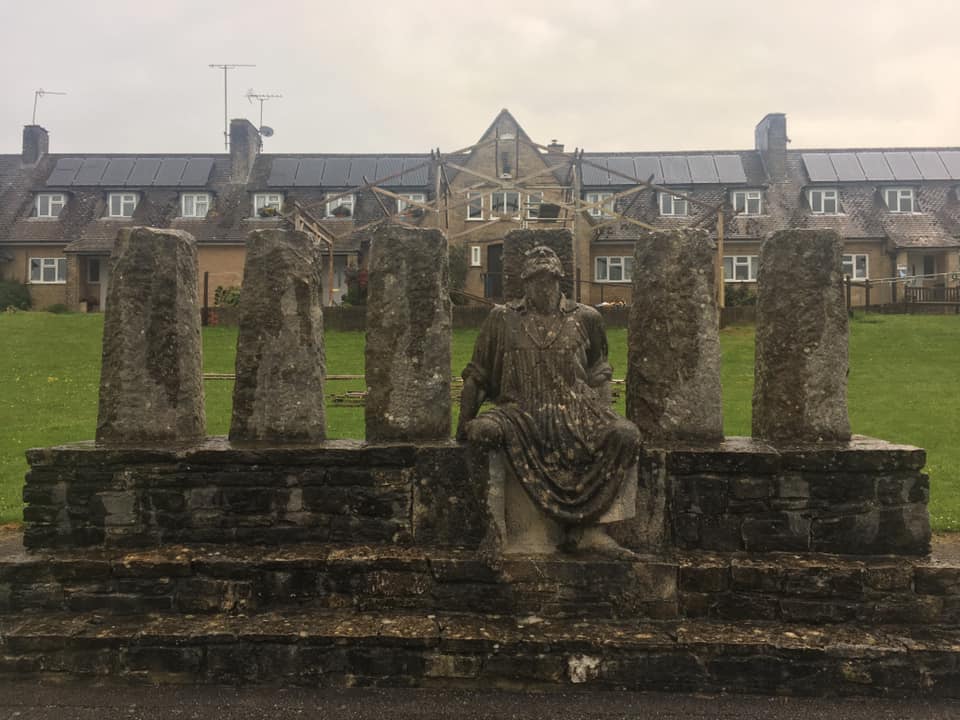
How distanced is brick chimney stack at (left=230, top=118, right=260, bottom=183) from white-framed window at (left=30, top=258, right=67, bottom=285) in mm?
8712

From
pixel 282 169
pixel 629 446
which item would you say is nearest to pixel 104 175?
pixel 282 169

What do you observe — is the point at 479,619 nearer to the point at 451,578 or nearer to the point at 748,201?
the point at 451,578

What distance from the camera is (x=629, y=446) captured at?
14.6 ft

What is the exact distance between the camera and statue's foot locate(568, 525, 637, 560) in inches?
179

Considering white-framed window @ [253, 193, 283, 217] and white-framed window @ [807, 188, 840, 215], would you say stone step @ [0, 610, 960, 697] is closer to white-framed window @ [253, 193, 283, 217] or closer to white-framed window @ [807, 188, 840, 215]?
white-framed window @ [253, 193, 283, 217]

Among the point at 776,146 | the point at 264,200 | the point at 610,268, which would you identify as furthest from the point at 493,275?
the point at 776,146

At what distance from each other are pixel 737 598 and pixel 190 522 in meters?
3.63

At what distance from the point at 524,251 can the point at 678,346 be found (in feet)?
4.32

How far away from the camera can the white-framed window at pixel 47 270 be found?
3291 centimetres

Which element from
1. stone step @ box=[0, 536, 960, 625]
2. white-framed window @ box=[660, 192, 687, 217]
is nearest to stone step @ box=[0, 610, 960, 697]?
stone step @ box=[0, 536, 960, 625]

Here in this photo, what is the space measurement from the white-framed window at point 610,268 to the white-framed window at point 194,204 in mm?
17761

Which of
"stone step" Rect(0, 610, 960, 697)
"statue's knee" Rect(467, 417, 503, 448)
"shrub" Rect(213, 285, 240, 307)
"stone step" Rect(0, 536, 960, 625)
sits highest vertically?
"shrub" Rect(213, 285, 240, 307)

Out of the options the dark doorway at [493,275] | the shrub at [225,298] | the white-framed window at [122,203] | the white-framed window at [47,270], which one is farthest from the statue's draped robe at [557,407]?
the white-framed window at [47,270]

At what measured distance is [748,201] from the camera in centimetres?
3166
